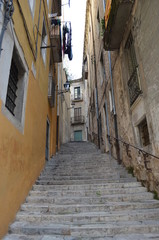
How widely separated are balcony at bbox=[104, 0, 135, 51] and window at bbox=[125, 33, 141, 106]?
489 millimetres

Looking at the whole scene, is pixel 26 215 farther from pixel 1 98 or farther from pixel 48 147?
pixel 48 147

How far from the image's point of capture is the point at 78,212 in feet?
11.6

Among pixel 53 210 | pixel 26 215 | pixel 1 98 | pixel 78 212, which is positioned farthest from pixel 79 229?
pixel 1 98

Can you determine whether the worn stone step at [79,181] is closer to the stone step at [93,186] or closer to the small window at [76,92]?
the stone step at [93,186]

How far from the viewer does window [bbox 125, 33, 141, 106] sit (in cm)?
491

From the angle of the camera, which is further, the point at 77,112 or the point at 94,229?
the point at 77,112

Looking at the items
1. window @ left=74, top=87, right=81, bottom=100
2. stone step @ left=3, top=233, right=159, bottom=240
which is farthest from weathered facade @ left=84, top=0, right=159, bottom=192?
window @ left=74, top=87, right=81, bottom=100

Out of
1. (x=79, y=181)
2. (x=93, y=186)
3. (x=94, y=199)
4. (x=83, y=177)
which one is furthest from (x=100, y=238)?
(x=83, y=177)

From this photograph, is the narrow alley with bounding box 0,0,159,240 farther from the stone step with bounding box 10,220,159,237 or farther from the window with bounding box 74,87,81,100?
the window with bounding box 74,87,81,100

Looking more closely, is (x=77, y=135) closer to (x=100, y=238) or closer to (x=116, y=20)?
(x=116, y=20)

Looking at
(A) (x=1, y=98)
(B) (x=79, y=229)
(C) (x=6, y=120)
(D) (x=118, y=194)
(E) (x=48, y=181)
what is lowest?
(B) (x=79, y=229)

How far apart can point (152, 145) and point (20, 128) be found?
3.36 metres

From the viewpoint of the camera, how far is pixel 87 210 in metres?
3.60

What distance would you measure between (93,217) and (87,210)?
411mm
